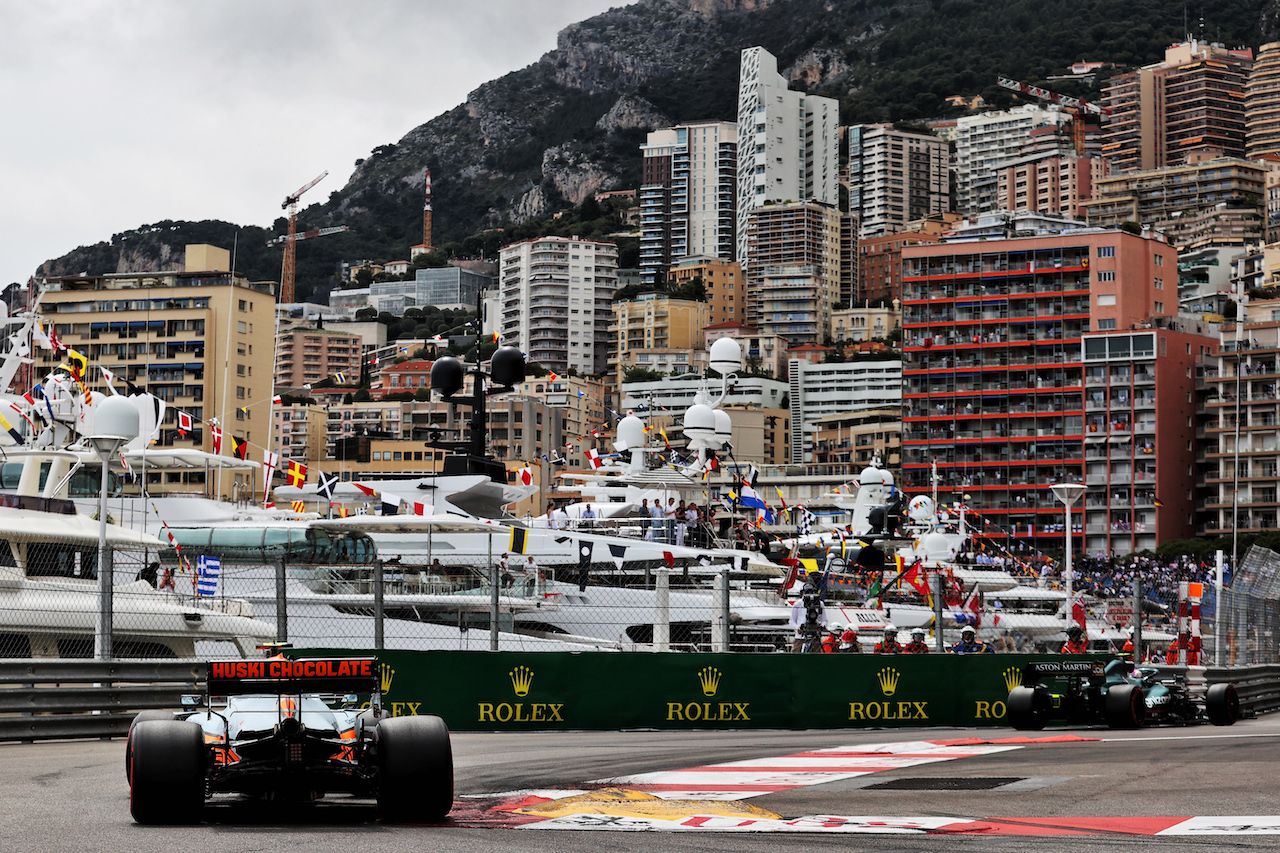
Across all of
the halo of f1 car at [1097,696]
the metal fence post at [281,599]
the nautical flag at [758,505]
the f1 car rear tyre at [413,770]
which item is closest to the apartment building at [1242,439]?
the nautical flag at [758,505]

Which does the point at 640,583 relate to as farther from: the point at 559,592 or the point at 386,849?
the point at 386,849

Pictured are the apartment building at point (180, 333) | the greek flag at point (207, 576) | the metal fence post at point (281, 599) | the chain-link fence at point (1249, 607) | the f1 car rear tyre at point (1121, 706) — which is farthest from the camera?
the apartment building at point (180, 333)

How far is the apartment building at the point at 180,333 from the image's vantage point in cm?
12206

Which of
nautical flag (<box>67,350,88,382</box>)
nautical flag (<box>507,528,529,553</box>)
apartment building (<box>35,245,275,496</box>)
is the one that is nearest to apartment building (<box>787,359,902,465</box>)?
apartment building (<box>35,245,275,496</box>)

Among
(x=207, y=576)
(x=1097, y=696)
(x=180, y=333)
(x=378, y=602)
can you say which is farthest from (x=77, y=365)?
(x=180, y=333)

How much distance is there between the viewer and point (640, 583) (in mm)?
35594

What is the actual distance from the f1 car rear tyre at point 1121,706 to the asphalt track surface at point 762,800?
2237 mm

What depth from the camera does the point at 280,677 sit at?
10164mm

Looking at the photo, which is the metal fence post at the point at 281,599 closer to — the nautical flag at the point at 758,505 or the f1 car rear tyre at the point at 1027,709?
the f1 car rear tyre at the point at 1027,709

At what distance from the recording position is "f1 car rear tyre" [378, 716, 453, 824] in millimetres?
10086

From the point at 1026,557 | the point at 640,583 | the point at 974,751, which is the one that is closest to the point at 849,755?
the point at 974,751

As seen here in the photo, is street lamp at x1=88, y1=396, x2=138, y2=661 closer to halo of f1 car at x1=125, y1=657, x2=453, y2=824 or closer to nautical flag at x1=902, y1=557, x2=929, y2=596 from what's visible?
halo of f1 car at x1=125, y1=657, x2=453, y2=824

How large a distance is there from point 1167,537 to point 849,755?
100690 millimetres

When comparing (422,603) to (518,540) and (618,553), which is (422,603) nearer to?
(518,540)
